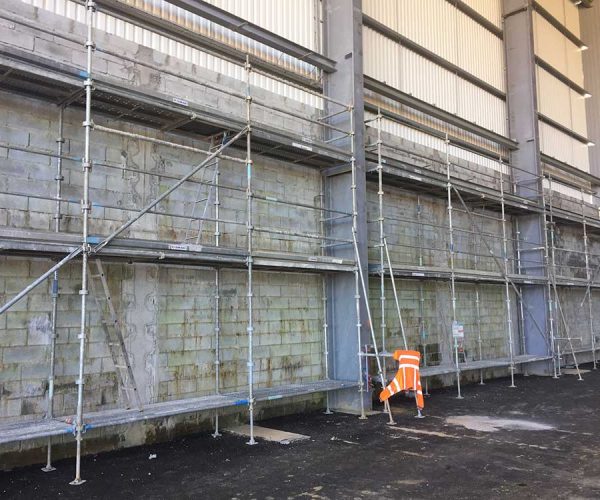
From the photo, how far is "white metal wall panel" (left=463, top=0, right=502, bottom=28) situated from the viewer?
15184 millimetres

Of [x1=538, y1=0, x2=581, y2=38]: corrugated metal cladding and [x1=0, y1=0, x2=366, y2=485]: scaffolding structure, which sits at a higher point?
[x1=538, y1=0, x2=581, y2=38]: corrugated metal cladding

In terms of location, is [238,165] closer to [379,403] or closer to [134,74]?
[134,74]

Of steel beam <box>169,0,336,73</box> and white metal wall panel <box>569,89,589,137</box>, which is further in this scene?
white metal wall panel <box>569,89,589,137</box>

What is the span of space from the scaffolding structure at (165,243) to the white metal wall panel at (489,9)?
724 centimetres

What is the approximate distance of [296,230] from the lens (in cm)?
1011

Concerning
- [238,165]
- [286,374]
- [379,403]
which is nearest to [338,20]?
[238,165]

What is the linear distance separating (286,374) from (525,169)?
10.2 meters

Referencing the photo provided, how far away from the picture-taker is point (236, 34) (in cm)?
951

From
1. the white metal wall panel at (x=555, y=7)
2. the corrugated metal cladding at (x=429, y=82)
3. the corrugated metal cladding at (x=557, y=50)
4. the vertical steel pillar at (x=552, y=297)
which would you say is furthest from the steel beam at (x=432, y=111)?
the white metal wall panel at (x=555, y=7)

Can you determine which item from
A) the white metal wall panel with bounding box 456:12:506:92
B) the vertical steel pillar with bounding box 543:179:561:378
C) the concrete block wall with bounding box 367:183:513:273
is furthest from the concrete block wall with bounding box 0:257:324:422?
the white metal wall panel with bounding box 456:12:506:92

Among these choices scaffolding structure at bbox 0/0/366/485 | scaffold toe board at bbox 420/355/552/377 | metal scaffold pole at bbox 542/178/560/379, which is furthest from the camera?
metal scaffold pole at bbox 542/178/560/379

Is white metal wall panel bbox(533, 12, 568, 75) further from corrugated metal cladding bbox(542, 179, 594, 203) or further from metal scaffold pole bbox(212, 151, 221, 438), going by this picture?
metal scaffold pole bbox(212, 151, 221, 438)

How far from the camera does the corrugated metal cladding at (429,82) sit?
12078 mm

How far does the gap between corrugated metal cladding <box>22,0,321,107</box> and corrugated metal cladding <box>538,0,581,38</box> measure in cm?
1039
